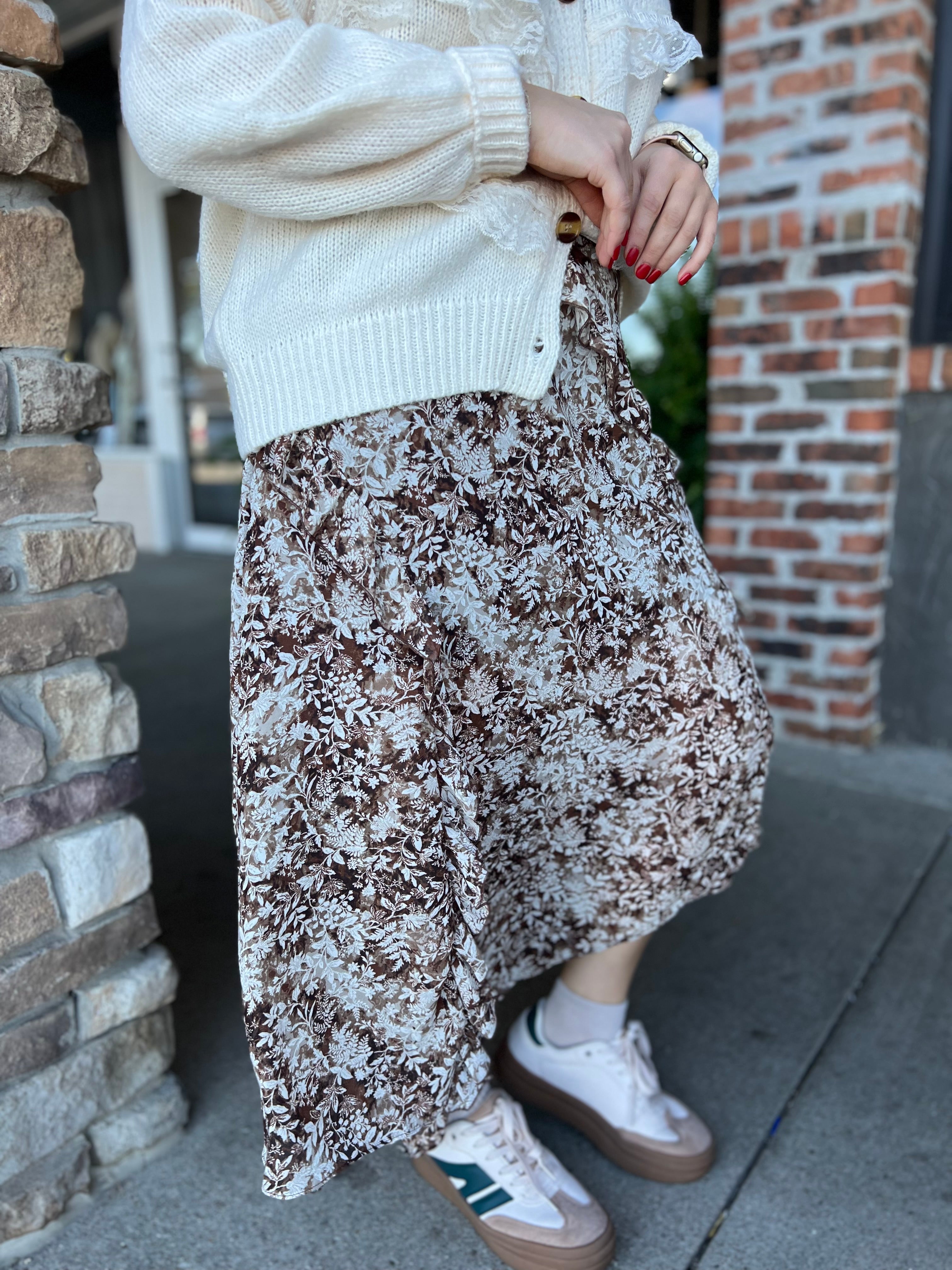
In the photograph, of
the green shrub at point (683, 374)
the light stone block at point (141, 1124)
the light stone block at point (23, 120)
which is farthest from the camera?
the green shrub at point (683, 374)

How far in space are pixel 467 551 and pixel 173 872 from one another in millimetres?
1445

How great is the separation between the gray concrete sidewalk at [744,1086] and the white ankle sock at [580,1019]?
161 millimetres

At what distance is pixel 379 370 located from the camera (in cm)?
97

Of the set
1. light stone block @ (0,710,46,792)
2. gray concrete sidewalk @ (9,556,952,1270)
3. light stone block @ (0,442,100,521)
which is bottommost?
gray concrete sidewalk @ (9,556,952,1270)

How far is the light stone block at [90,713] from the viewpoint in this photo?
1.18 m

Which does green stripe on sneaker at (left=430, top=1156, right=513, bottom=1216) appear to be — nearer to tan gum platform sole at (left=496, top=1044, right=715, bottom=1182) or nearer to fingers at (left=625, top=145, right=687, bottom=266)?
tan gum platform sole at (left=496, top=1044, right=715, bottom=1182)

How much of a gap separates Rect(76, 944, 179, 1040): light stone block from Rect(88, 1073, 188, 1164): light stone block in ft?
0.42

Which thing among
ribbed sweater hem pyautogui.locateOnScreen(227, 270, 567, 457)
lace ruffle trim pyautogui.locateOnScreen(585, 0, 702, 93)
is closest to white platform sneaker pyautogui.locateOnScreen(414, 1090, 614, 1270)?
ribbed sweater hem pyautogui.locateOnScreen(227, 270, 567, 457)

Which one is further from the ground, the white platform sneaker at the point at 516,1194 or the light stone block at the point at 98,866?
the light stone block at the point at 98,866

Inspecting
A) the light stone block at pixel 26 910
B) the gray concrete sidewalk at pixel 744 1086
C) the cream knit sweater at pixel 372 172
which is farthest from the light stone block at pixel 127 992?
the cream knit sweater at pixel 372 172

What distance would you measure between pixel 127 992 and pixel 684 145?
1.26 m

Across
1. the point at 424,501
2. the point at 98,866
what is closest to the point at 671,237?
the point at 424,501

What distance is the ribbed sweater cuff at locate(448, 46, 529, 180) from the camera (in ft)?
2.91

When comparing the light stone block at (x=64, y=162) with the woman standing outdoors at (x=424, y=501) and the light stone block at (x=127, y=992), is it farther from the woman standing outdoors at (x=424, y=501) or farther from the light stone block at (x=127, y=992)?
the light stone block at (x=127, y=992)
